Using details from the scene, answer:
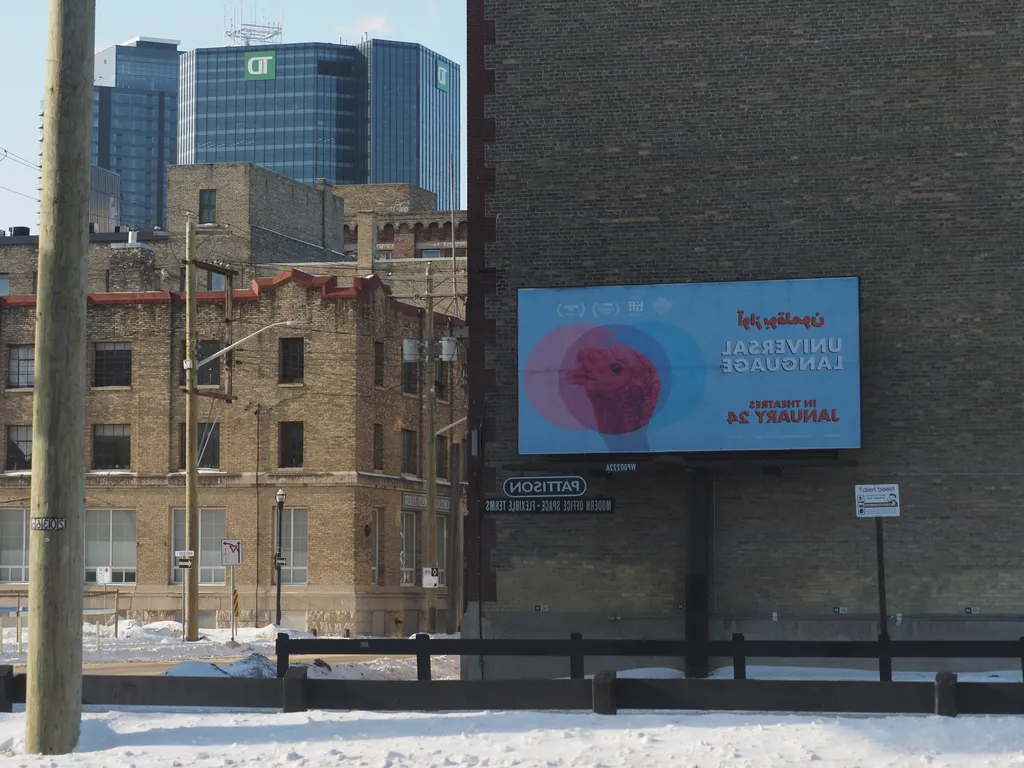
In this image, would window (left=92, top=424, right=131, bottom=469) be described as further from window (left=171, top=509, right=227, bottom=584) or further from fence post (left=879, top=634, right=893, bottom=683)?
fence post (left=879, top=634, right=893, bottom=683)

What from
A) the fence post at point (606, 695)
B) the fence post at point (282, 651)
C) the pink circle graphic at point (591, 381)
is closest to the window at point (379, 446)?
the pink circle graphic at point (591, 381)

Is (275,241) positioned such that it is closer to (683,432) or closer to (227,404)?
(227,404)

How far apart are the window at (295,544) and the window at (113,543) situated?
6.12 m

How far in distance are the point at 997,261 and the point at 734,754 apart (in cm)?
1480

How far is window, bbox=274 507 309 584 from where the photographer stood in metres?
63.7

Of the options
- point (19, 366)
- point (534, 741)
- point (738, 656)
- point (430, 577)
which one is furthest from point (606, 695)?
point (19, 366)

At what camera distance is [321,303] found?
65.4 metres

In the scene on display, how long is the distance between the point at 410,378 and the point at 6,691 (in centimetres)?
5124

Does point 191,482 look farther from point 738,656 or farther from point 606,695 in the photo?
point 606,695

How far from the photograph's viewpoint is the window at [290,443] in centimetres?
6456

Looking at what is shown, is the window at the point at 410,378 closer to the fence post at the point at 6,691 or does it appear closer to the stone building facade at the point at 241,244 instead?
the stone building facade at the point at 241,244

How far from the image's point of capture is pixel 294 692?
1791 centimetres

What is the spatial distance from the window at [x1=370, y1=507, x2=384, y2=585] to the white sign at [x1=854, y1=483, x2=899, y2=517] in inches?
1670

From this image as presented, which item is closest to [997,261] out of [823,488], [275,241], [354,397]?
[823,488]
